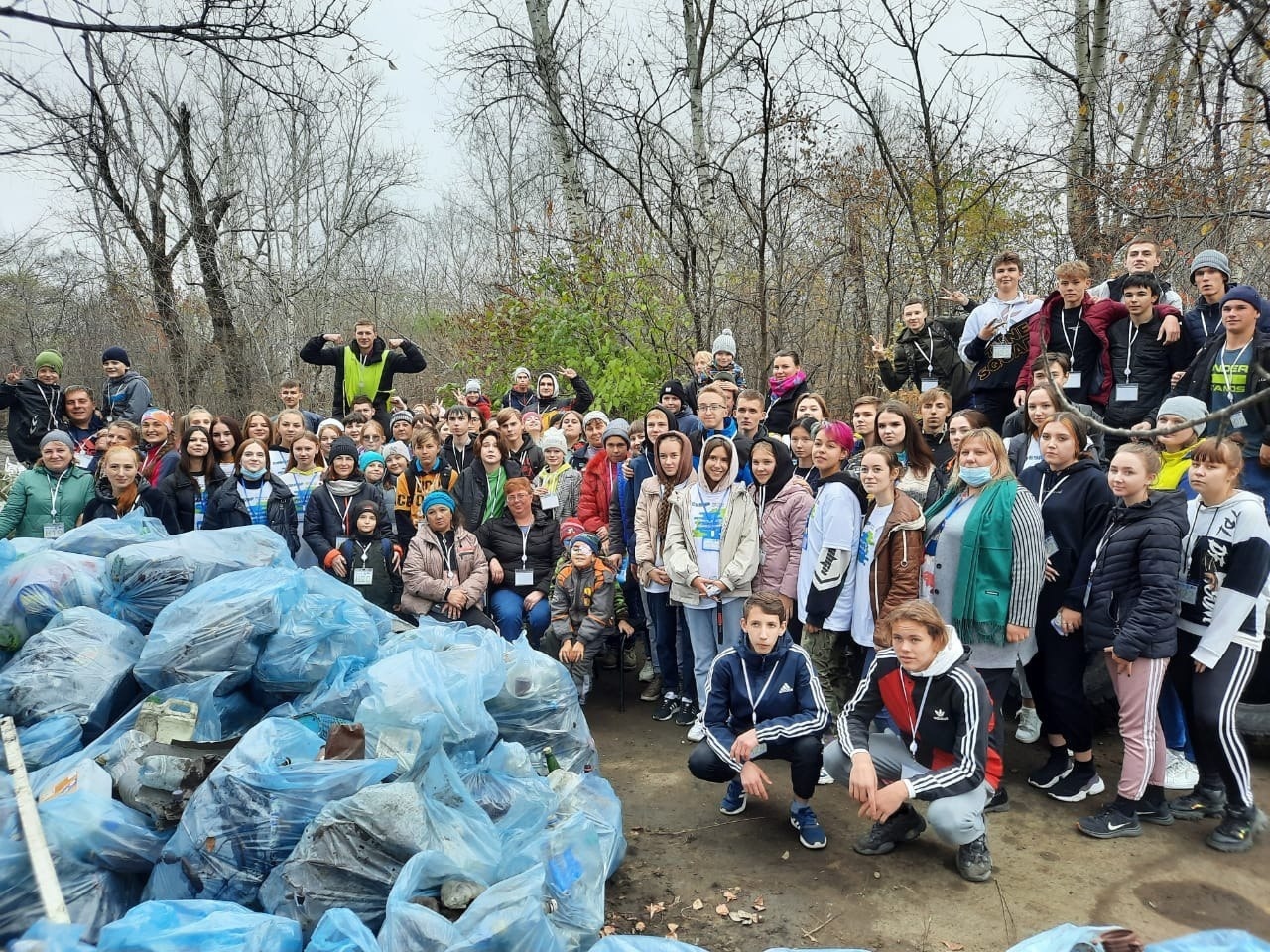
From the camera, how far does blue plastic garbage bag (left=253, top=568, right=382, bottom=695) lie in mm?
3766

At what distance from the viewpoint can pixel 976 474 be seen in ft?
13.1

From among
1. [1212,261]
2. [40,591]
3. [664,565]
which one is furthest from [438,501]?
[1212,261]

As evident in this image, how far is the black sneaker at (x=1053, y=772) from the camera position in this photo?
4.16m

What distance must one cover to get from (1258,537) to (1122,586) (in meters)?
0.55

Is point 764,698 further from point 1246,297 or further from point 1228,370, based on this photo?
point 1246,297

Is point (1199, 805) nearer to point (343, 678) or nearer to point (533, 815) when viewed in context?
point (533, 815)

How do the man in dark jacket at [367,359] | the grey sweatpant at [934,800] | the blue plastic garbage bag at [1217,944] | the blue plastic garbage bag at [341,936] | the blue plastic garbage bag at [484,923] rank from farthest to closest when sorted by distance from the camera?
the man in dark jacket at [367,359]
the grey sweatpant at [934,800]
the blue plastic garbage bag at [484,923]
the blue plastic garbage bag at [341,936]
the blue plastic garbage bag at [1217,944]

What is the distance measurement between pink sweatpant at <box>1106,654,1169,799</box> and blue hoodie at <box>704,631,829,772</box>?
1.32 m

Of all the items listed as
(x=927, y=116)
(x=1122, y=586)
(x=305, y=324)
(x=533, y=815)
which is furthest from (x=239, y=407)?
(x=1122, y=586)

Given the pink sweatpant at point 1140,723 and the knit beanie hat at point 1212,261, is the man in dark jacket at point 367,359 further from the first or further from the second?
the pink sweatpant at point 1140,723

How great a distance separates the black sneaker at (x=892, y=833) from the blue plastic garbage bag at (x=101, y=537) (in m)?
4.03

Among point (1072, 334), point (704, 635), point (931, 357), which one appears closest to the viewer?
point (704, 635)

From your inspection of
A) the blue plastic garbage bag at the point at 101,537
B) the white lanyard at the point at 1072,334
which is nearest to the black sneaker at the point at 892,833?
the white lanyard at the point at 1072,334

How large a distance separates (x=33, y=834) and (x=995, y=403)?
238 inches
